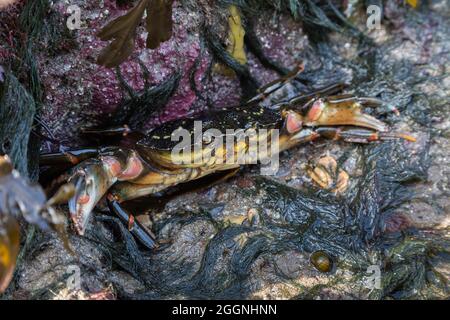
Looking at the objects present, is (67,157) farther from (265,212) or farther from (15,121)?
(265,212)

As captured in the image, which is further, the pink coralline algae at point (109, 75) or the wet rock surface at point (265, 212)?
the pink coralline algae at point (109, 75)

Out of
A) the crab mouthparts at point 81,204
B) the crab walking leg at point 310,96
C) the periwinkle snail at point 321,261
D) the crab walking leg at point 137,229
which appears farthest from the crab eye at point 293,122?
the crab mouthparts at point 81,204

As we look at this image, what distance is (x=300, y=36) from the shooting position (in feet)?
11.7

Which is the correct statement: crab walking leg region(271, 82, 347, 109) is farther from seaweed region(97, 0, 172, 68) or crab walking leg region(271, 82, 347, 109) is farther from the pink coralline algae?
seaweed region(97, 0, 172, 68)

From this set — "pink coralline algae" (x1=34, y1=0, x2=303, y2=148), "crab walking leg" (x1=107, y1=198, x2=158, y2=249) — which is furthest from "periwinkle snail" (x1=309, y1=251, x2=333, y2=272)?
"pink coralline algae" (x1=34, y1=0, x2=303, y2=148)

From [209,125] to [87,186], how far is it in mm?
704

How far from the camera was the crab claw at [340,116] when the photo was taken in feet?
9.93

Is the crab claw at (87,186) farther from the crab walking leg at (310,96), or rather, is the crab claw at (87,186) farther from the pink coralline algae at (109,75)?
the crab walking leg at (310,96)

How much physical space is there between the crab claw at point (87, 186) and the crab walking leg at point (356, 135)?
4.29ft

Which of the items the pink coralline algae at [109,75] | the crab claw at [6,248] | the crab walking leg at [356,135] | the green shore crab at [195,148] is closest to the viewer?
the crab claw at [6,248]

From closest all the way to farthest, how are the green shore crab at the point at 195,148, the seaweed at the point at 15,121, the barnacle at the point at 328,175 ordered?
the seaweed at the point at 15,121 < the green shore crab at the point at 195,148 < the barnacle at the point at 328,175

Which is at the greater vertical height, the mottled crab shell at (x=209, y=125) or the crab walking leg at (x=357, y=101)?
the crab walking leg at (x=357, y=101)
